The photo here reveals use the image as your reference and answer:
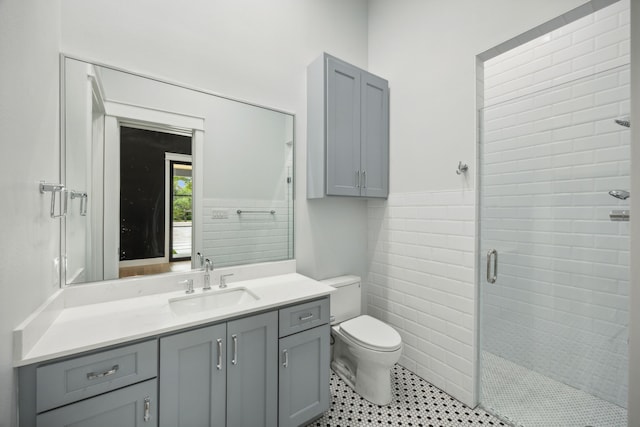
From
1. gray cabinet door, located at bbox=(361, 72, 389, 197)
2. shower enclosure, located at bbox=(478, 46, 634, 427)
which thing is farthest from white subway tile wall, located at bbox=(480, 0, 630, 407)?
gray cabinet door, located at bbox=(361, 72, 389, 197)

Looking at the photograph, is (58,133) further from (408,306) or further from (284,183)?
(408,306)

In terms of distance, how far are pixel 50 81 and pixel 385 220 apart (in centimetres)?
223

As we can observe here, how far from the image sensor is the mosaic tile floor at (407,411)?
66.3 inches

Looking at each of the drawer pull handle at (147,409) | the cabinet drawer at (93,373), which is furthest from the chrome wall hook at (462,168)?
the drawer pull handle at (147,409)

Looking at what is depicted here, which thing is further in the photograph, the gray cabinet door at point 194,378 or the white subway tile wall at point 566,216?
the white subway tile wall at point 566,216

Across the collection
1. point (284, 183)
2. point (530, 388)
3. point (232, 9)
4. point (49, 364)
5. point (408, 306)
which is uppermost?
point (232, 9)

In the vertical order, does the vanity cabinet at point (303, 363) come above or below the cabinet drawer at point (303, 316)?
below

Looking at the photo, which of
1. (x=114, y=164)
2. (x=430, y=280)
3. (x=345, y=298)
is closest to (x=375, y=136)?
(x=430, y=280)

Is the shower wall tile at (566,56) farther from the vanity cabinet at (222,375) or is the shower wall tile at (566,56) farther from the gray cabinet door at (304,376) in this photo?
the vanity cabinet at (222,375)

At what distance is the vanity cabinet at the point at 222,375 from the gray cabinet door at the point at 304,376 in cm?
6

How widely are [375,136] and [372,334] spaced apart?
1504 mm

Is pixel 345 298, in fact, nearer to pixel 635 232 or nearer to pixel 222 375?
pixel 222 375

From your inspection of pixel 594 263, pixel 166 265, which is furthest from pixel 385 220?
pixel 166 265

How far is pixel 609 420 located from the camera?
59.7 inches
